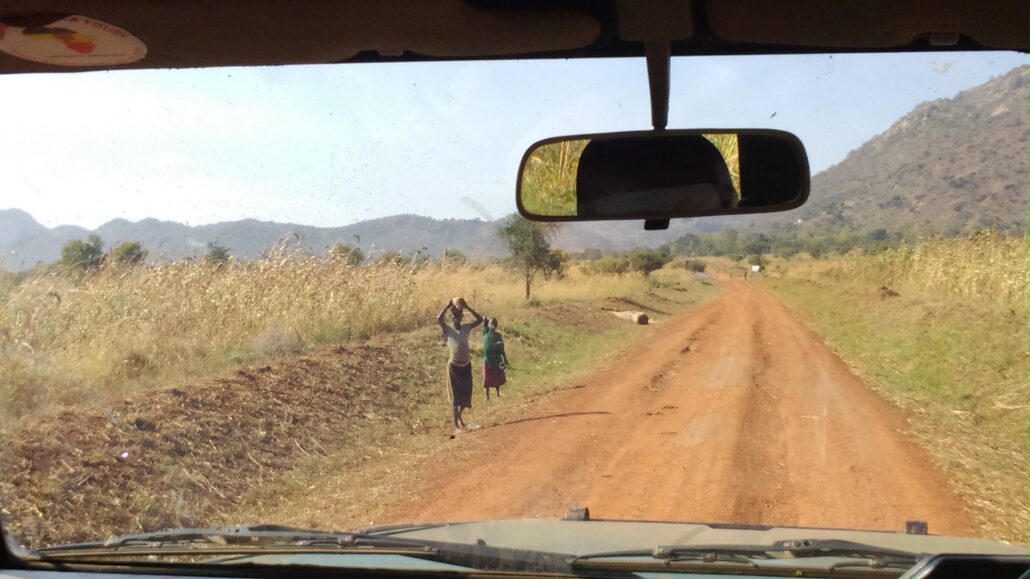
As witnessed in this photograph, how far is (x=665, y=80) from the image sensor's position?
136 inches

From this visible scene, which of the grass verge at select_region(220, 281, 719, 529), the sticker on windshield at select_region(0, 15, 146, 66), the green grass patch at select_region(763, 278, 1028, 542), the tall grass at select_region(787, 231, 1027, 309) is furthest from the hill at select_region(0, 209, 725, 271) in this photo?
the tall grass at select_region(787, 231, 1027, 309)

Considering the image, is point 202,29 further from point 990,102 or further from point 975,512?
point 990,102

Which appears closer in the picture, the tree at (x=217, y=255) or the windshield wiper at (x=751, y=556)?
the windshield wiper at (x=751, y=556)

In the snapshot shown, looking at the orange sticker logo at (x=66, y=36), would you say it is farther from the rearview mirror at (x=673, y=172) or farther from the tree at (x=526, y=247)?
the tree at (x=526, y=247)

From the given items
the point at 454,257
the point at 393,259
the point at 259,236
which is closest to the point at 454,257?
the point at 454,257

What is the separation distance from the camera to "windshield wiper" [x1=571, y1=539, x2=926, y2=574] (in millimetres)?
3102

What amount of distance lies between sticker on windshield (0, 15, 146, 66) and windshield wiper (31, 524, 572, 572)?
1.91m

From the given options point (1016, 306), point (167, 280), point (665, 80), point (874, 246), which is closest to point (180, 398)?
point (167, 280)

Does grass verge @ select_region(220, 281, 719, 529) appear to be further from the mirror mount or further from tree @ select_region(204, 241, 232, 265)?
the mirror mount

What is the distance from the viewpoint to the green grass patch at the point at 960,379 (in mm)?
7320

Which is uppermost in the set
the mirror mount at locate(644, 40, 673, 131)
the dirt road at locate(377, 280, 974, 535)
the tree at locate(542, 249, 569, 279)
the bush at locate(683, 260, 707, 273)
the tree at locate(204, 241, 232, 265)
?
the bush at locate(683, 260, 707, 273)

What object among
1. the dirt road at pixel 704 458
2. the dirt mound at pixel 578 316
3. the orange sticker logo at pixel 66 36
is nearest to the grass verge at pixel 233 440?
the dirt road at pixel 704 458

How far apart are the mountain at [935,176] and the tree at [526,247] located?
554 centimetres

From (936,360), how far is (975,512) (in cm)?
863
